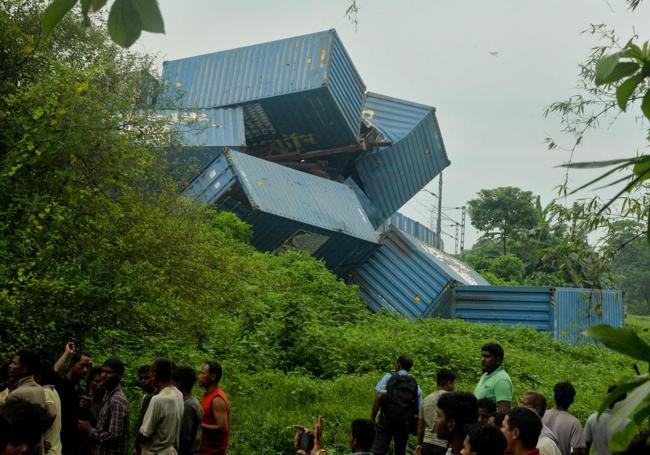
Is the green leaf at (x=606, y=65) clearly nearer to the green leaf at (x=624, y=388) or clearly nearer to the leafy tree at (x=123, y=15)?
the green leaf at (x=624, y=388)

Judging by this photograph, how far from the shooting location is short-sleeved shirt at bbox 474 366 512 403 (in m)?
6.43

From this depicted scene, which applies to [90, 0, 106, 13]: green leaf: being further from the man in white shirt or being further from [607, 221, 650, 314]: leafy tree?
[607, 221, 650, 314]: leafy tree

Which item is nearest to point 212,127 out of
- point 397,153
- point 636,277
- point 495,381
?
point 397,153

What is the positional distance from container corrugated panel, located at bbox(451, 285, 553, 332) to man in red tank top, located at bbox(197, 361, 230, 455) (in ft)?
49.3

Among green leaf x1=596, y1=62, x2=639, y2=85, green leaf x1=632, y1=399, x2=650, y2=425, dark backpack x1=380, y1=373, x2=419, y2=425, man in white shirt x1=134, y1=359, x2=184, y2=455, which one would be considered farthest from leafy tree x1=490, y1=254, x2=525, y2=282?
green leaf x1=632, y1=399, x2=650, y2=425

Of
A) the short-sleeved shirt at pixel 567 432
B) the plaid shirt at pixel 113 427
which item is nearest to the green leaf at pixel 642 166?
the short-sleeved shirt at pixel 567 432

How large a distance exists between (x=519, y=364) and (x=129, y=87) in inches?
401

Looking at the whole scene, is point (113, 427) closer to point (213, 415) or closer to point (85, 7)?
point (213, 415)

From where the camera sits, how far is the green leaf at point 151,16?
1362 mm

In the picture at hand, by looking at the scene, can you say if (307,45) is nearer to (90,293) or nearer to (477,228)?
(90,293)

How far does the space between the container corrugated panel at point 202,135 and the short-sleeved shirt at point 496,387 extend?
13239mm

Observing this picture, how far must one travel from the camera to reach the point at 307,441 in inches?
169

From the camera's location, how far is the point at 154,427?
5.74 m

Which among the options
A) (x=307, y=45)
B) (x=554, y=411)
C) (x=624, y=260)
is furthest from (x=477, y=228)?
(x=554, y=411)
